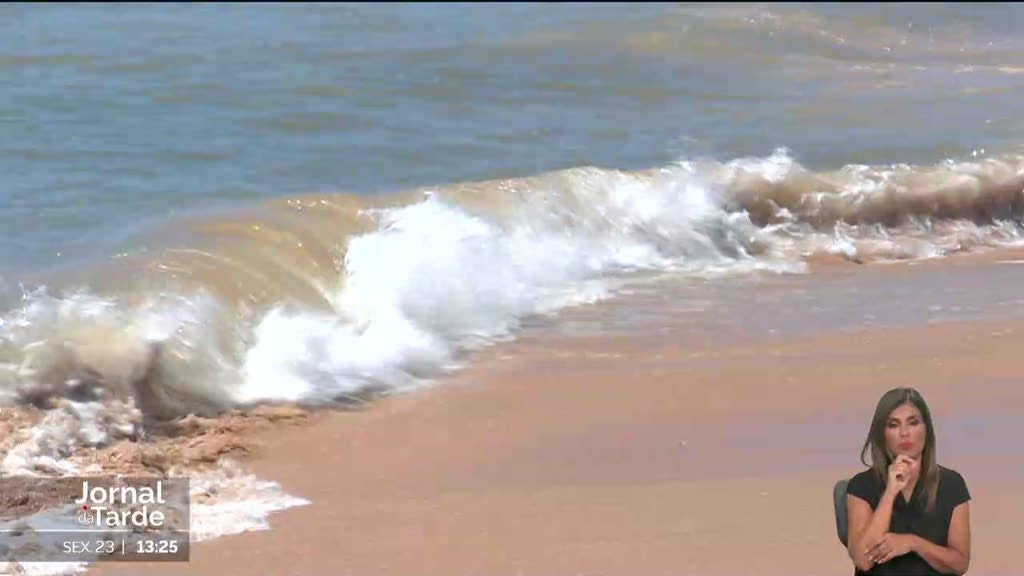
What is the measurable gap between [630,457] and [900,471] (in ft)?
6.08

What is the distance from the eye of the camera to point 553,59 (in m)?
12.5

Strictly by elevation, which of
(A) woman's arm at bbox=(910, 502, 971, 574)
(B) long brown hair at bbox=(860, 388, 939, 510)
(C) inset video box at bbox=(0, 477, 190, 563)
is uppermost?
(C) inset video box at bbox=(0, 477, 190, 563)

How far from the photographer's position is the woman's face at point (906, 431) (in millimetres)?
2992

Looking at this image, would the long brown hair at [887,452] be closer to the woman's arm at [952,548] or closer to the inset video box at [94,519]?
the woman's arm at [952,548]

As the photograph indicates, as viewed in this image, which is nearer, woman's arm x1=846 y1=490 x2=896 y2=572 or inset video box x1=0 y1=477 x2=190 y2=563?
woman's arm x1=846 y1=490 x2=896 y2=572

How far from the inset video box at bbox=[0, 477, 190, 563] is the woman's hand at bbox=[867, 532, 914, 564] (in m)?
1.83

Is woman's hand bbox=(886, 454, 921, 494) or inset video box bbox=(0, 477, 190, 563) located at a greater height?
inset video box bbox=(0, 477, 190, 563)

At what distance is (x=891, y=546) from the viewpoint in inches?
118

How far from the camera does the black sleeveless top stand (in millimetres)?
3029

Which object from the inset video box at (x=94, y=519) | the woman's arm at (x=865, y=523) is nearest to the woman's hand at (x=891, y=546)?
the woman's arm at (x=865, y=523)

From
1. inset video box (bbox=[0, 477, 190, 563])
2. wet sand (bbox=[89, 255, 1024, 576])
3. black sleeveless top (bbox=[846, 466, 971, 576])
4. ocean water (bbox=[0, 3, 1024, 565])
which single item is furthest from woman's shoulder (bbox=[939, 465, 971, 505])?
ocean water (bbox=[0, 3, 1024, 565])

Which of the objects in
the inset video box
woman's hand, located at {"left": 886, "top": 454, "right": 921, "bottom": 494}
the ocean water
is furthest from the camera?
the ocean water

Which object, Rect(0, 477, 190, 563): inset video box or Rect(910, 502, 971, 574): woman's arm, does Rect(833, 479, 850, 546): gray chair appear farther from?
Rect(0, 477, 190, 563): inset video box

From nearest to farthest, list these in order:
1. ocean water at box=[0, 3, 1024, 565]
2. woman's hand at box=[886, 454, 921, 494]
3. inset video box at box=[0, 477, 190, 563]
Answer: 1. woman's hand at box=[886, 454, 921, 494]
2. inset video box at box=[0, 477, 190, 563]
3. ocean water at box=[0, 3, 1024, 565]
